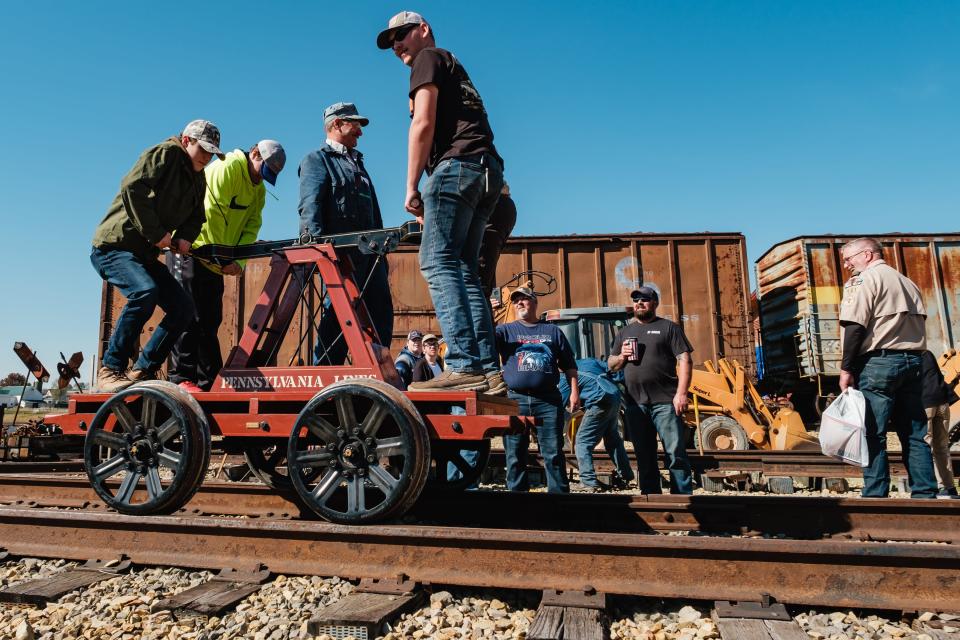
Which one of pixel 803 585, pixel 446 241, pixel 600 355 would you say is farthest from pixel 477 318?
pixel 600 355

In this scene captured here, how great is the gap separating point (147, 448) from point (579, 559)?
8.16ft

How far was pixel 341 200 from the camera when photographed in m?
4.67

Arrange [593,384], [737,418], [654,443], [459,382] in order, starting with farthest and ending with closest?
[737,418] → [593,384] → [654,443] → [459,382]

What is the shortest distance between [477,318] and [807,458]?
531cm

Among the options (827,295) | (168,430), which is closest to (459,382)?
(168,430)

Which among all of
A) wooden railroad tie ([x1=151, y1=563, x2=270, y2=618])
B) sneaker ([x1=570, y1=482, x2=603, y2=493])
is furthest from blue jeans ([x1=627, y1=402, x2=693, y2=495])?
wooden railroad tie ([x1=151, y1=563, x2=270, y2=618])

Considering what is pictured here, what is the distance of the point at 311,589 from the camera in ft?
9.30

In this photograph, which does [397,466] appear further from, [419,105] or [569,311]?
[569,311]

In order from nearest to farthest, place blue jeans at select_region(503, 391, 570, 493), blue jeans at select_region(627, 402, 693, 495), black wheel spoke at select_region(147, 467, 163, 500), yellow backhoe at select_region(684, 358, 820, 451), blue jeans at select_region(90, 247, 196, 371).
A: black wheel spoke at select_region(147, 467, 163, 500) → blue jeans at select_region(90, 247, 196, 371) → blue jeans at select_region(627, 402, 693, 495) → blue jeans at select_region(503, 391, 570, 493) → yellow backhoe at select_region(684, 358, 820, 451)

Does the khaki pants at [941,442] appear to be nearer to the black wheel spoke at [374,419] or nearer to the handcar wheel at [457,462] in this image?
the handcar wheel at [457,462]

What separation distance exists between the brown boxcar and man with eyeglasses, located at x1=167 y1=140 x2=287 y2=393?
9.27 m

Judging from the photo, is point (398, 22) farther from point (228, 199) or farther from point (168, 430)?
point (168, 430)

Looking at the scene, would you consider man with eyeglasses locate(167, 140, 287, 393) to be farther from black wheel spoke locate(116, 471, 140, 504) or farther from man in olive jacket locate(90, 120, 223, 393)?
black wheel spoke locate(116, 471, 140, 504)

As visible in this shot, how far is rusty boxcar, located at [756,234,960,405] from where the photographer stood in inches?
530
